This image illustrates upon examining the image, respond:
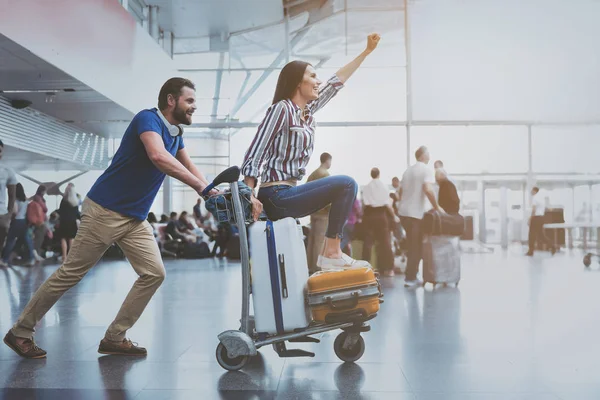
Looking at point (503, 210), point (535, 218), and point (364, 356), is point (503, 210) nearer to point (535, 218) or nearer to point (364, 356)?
point (535, 218)

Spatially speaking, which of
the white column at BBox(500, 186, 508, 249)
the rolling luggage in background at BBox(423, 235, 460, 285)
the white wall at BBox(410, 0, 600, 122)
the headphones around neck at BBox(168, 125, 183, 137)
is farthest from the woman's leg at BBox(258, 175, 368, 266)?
the white column at BBox(500, 186, 508, 249)

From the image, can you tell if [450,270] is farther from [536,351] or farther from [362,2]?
[362,2]

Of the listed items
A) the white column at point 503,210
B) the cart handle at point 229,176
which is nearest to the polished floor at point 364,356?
the cart handle at point 229,176

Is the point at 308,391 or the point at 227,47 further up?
the point at 227,47

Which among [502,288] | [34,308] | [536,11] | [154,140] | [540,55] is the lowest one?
[502,288]

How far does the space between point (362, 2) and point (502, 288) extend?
355 inches

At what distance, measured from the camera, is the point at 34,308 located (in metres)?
3.04

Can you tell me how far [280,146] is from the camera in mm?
2818

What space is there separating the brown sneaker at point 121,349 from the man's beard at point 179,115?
122 centimetres

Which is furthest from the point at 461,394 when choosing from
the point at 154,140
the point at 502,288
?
the point at 502,288

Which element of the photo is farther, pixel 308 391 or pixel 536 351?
pixel 536 351

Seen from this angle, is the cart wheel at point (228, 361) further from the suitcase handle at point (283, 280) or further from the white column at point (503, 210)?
the white column at point (503, 210)

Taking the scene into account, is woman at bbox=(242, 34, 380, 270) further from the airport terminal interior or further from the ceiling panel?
the ceiling panel

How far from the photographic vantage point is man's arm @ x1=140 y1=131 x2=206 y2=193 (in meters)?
2.68
